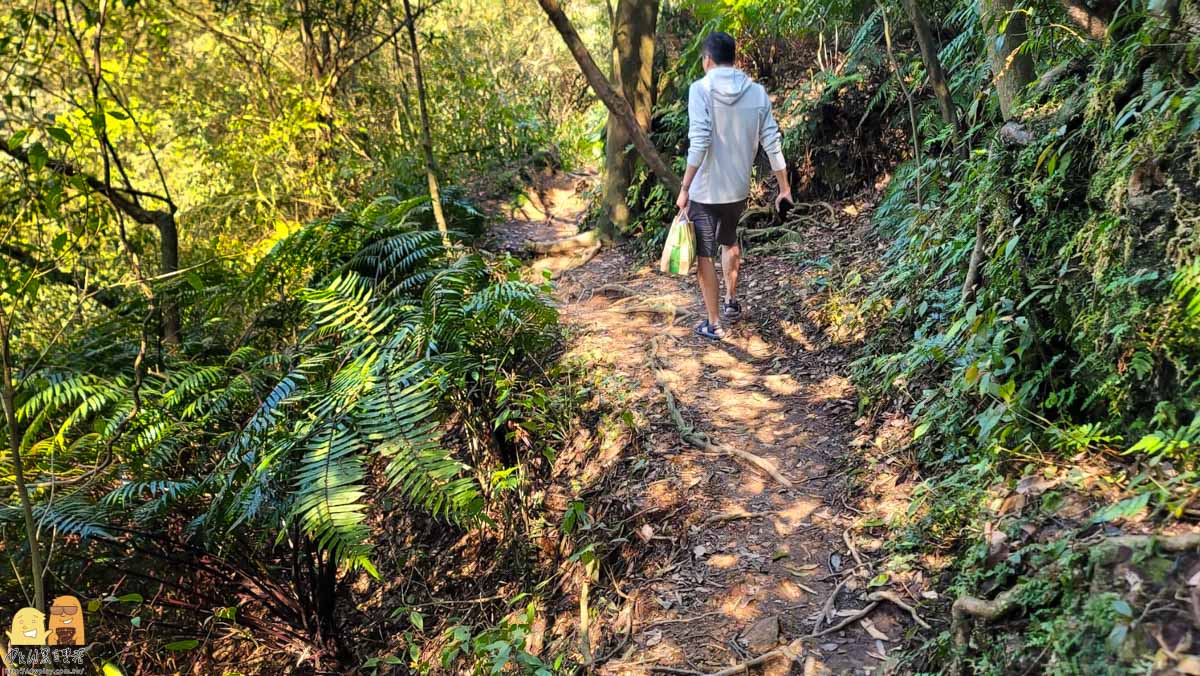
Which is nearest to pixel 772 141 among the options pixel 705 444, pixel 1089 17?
pixel 1089 17

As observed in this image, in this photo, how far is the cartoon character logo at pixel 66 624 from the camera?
3.07 m

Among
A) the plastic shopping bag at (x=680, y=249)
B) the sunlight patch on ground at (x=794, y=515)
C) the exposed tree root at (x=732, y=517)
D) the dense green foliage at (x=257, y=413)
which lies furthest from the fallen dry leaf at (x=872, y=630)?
the plastic shopping bag at (x=680, y=249)

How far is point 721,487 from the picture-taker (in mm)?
3662

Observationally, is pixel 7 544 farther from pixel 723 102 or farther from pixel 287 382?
pixel 723 102

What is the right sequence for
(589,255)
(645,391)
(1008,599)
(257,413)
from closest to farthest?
(1008,599)
(257,413)
(645,391)
(589,255)

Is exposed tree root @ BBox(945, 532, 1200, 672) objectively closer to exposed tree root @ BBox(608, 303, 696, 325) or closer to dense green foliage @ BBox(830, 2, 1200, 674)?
dense green foliage @ BBox(830, 2, 1200, 674)

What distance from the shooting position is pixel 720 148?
4836 mm

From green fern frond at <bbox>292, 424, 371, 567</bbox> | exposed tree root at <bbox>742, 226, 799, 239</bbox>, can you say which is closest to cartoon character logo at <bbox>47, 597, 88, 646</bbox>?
green fern frond at <bbox>292, 424, 371, 567</bbox>

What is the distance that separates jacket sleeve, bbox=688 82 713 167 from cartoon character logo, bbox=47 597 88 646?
13.4 ft

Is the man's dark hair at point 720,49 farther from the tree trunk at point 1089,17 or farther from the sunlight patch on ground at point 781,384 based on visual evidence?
the sunlight patch on ground at point 781,384

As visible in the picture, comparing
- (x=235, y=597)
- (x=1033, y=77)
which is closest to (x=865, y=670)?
(x=1033, y=77)

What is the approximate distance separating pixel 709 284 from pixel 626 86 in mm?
3786

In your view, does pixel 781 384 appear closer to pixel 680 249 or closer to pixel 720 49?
pixel 680 249

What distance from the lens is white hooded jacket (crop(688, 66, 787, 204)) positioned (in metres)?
4.72
